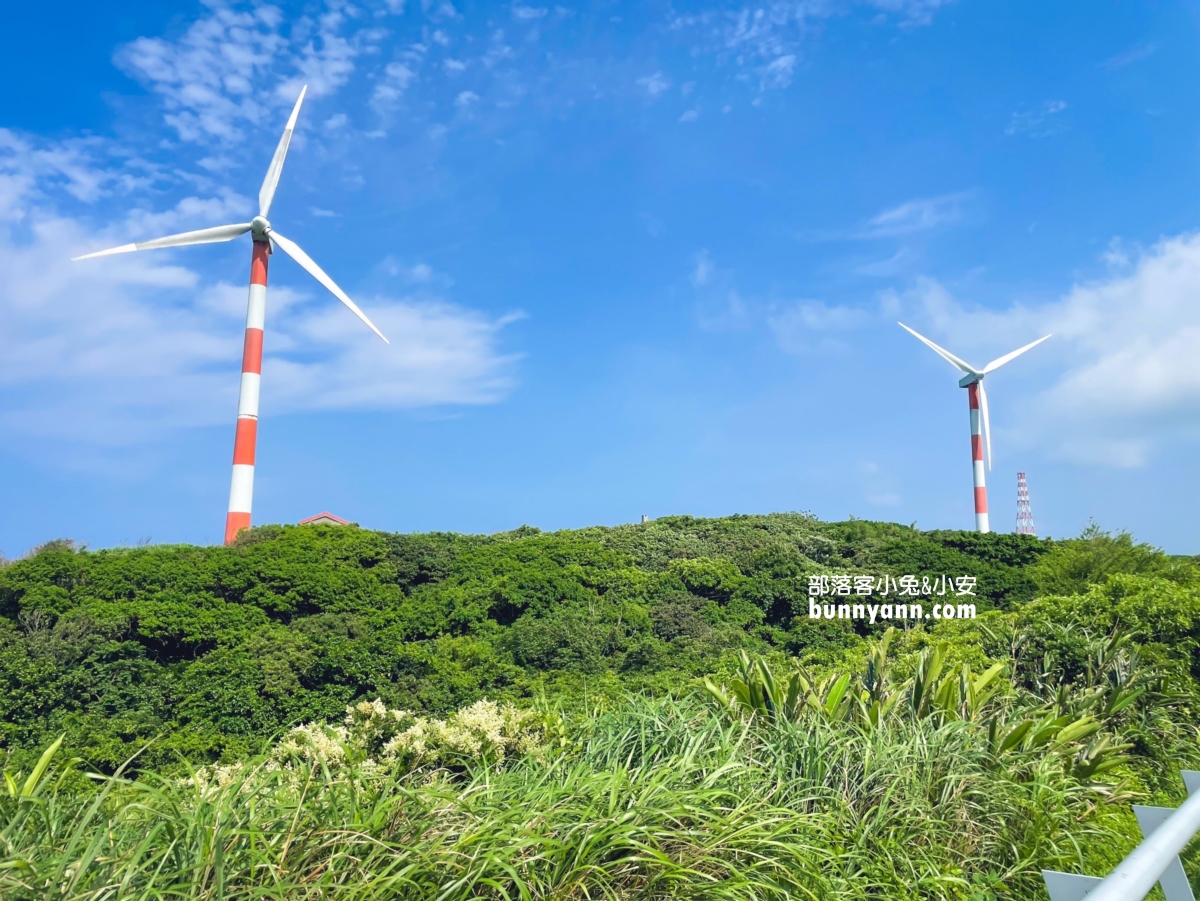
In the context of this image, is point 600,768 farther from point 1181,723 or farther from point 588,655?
point 588,655

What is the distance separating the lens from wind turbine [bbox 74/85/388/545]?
72.2 feet

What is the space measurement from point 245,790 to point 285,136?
25.6m

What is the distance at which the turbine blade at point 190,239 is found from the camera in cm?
2238

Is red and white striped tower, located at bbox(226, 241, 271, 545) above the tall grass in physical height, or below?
above

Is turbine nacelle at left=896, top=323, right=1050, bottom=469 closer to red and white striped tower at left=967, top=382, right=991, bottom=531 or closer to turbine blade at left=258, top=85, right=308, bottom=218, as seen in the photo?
red and white striped tower at left=967, top=382, right=991, bottom=531

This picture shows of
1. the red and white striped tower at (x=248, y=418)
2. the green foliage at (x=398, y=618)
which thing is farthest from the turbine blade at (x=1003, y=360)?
the red and white striped tower at (x=248, y=418)

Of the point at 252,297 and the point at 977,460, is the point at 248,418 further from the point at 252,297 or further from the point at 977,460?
the point at 977,460

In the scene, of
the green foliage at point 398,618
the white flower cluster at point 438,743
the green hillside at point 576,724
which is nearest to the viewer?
the green hillside at point 576,724

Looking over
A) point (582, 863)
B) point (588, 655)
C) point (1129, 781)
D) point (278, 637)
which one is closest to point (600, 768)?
point (582, 863)

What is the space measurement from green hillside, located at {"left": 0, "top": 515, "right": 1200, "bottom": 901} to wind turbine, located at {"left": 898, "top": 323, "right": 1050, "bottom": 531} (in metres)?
11.9

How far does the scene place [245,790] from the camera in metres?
3.37

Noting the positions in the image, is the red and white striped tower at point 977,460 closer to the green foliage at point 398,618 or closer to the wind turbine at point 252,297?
the green foliage at point 398,618

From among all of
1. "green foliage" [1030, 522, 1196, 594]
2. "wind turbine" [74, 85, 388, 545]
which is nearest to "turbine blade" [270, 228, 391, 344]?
"wind turbine" [74, 85, 388, 545]

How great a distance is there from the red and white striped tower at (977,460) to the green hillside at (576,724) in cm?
1178
